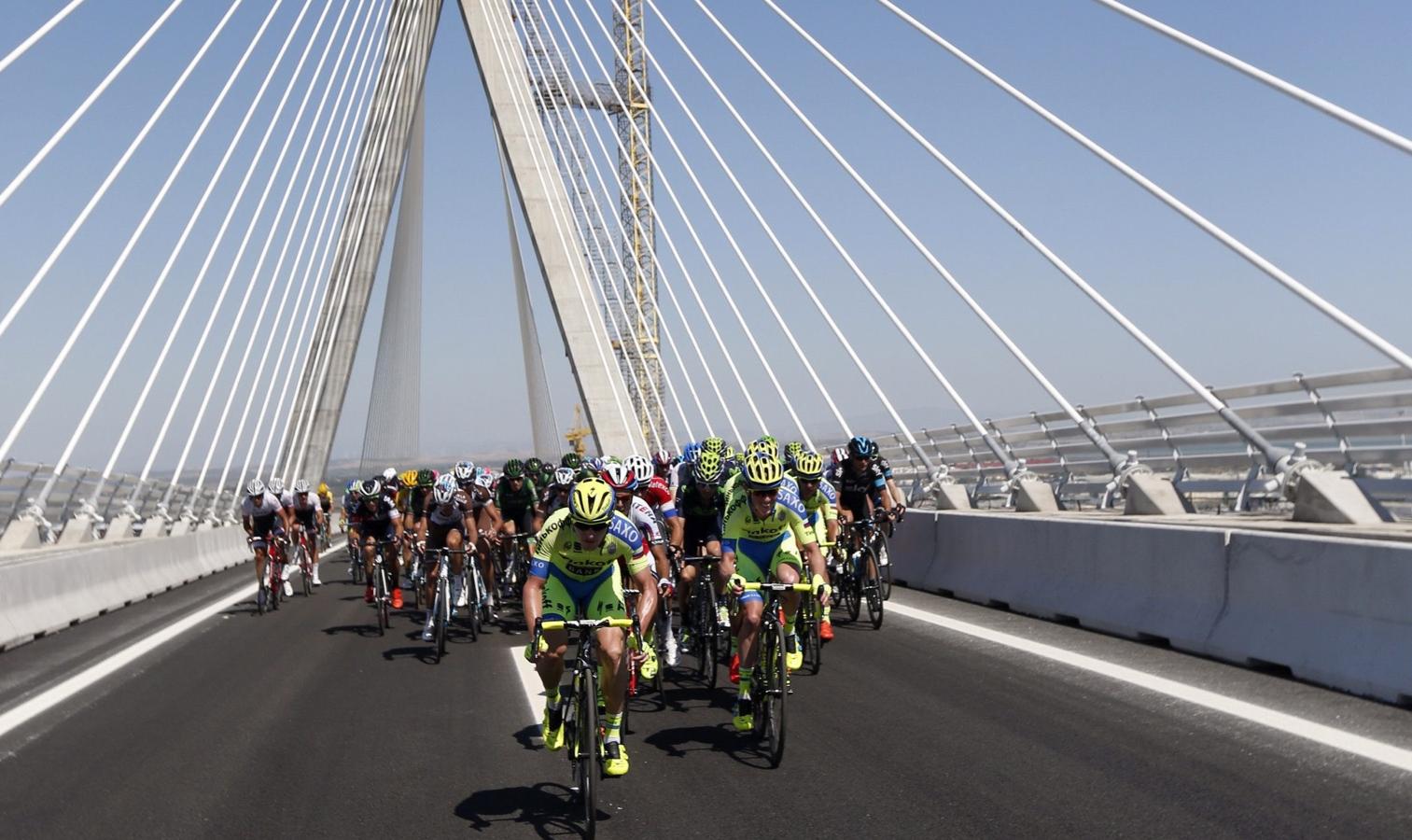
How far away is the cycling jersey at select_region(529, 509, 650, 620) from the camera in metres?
7.51

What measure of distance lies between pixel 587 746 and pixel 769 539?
3327 millimetres

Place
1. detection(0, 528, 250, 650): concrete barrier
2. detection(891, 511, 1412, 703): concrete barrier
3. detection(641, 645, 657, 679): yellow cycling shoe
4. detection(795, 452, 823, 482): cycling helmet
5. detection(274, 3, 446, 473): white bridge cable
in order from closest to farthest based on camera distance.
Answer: detection(891, 511, 1412, 703): concrete barrier < detection(641, 645, 657, 679): yellow cycling shoe < detection(795, 452, 823, 482): cycling helmet < detection(0, 528, 250, 650): concrete barrier < detection(274, 3, 446, 473): white bridge cable

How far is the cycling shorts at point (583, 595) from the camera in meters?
7.52

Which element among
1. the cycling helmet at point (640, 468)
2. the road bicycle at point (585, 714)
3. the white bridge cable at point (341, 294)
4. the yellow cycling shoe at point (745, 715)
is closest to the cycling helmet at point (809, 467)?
the cycling helmet at point (640, 468)

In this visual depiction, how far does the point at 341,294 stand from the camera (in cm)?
3919

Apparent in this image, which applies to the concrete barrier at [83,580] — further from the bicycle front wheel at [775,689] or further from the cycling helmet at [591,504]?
the cycling helmet at [591,504]

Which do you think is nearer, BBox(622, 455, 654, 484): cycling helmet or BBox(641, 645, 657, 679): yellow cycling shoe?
BBox(641, 645, 657, 679): yellow cycling shoe

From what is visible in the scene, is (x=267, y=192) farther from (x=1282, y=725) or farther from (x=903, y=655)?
(x=1282, y=725)

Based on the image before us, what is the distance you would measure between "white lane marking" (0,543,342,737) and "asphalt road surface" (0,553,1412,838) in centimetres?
11

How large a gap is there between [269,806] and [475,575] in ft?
27.3

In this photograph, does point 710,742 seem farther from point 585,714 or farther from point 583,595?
point 585,714

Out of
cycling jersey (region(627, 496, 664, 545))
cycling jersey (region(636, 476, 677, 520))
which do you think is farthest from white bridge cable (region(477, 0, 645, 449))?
cycling jersey (region(627, 496, 664, 545))

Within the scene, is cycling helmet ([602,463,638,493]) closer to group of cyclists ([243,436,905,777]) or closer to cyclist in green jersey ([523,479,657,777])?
group of cyclists ([243,436,905,777])

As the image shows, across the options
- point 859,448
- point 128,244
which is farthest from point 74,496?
point 859,448
